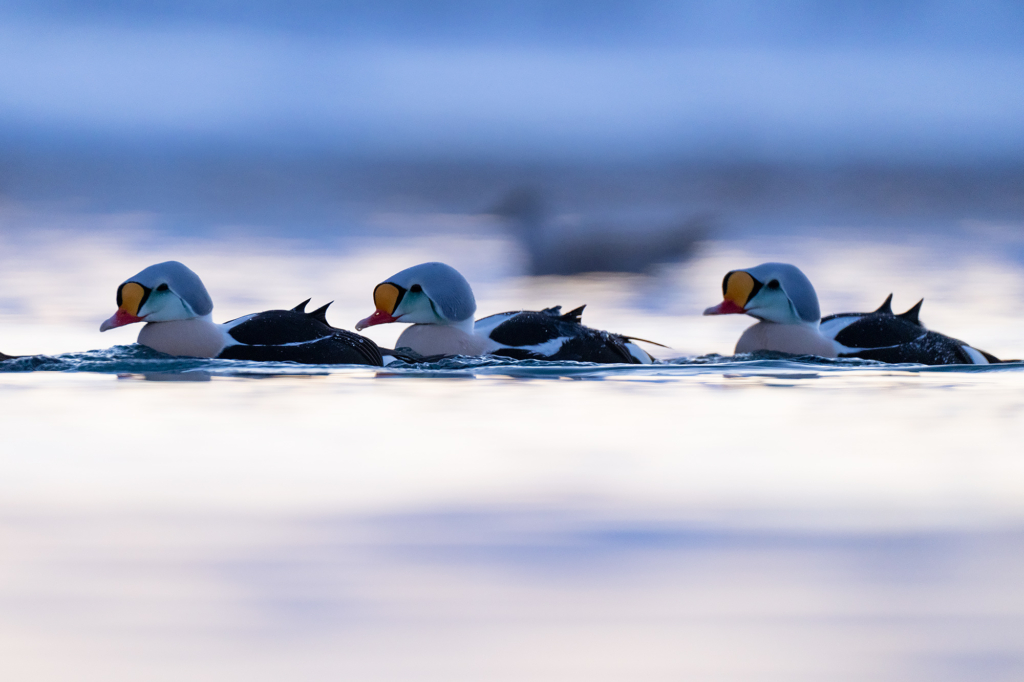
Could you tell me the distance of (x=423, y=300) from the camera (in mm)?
9234

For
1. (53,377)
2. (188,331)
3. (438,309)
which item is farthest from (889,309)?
(53,377)

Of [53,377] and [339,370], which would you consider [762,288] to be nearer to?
[339,370]

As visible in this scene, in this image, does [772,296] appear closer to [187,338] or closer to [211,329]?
[211,329]

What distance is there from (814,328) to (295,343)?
11.8 ft

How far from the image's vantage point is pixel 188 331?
8.51 metres

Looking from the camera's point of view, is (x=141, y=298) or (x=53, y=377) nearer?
(x=53, y=377)

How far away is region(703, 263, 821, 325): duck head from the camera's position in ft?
31.9

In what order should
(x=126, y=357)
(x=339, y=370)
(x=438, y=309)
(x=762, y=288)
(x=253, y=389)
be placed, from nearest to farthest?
(x=253, y=389)
(x=339, y=370)
(x=126, y=357)
(x=438, y=309)
(x=762, y=288)

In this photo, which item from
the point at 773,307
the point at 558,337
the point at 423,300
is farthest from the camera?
the point at 773,307

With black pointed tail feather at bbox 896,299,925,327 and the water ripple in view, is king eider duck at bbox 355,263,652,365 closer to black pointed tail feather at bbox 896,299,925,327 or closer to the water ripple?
the water ripple

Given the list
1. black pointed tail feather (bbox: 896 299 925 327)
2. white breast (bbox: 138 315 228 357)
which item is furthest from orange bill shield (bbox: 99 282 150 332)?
black pointed tail feather (bbox: 896 299 925 327)

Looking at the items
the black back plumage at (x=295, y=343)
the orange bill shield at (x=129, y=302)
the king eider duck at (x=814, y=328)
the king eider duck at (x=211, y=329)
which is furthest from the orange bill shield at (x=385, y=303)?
the king eider duck at (x=814, y=328)

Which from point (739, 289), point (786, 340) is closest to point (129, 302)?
point (739, 289)

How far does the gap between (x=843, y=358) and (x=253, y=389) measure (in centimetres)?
424
